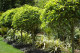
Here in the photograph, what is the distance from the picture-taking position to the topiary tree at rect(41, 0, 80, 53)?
4.54 meters

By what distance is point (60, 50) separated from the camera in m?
7.96

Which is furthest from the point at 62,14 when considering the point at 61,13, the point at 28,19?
the point at 28,19

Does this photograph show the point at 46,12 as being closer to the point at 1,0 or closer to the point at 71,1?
the point at 71,1

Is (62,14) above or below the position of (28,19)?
above

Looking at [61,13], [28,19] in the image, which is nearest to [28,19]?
[28,19]

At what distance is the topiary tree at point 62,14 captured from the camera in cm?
454

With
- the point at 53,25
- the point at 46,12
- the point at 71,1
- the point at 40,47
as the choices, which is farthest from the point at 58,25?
the point at 40,47

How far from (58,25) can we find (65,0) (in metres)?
1.06

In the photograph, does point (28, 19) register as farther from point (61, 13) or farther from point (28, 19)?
point (61, 13)

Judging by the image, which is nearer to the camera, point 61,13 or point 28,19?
point 61,13

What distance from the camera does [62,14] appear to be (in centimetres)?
461

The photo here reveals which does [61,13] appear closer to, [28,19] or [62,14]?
[62,14]

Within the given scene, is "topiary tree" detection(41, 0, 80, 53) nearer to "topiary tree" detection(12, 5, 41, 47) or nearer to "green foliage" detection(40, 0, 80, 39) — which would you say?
"green foliage" detection(40, 0, 80, 39)

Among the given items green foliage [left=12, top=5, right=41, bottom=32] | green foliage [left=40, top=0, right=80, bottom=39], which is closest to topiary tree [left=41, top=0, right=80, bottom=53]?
green foliage [left=40, top=0, right=80, bottom=39]
